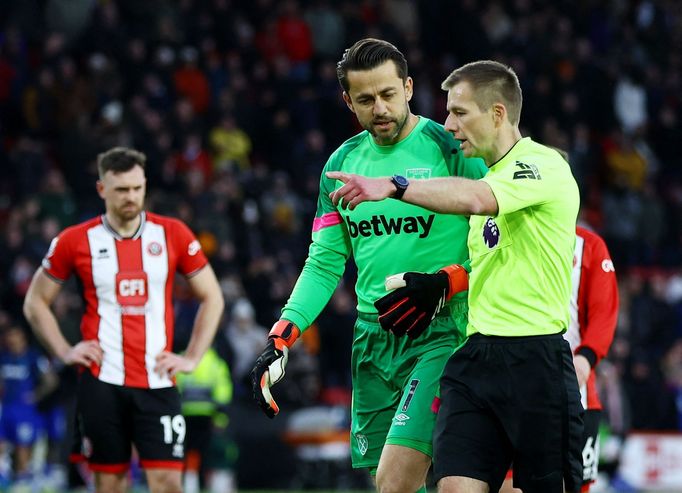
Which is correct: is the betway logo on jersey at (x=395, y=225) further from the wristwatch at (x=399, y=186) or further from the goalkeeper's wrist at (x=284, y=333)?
the wristwatch at (x=399, y=186)

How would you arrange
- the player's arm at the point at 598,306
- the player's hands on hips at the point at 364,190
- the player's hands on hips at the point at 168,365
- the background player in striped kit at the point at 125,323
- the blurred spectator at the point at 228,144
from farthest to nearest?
the blurred spectator at the point at 228,144, the player's hands on hips at the point at 168,365, the background player in striped kit at the point at 125,323, the player's arm at the point at 598,306, the player's hands on hips at the point at 364,190

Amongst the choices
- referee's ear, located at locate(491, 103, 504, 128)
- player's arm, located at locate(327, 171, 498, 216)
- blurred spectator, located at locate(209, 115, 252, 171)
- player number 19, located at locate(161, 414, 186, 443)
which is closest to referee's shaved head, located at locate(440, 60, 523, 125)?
referee's ear, located at locate(491, 103, 504, 128)

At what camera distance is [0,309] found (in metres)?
14.7

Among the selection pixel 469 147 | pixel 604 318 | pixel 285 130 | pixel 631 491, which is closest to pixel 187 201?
pixel 285 130

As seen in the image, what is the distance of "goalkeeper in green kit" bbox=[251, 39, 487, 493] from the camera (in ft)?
19.1

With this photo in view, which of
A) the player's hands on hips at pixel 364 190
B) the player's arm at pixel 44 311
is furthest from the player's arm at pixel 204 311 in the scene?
the player's hands on hips at pixel 364 190

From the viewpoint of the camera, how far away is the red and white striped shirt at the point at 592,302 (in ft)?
24.3

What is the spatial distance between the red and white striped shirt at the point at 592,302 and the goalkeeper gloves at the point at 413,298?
71.3 inches

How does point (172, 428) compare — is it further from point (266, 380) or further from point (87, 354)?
point (266, 380)

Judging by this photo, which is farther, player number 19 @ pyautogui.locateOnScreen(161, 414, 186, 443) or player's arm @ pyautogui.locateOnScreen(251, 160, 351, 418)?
player number 19 @ pyautogui.locateOnScreen(161, 414, 186, 443)

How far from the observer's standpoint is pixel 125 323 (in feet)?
→ 26.7

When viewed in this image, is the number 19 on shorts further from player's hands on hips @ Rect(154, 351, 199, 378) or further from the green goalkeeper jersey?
the green goalkeeper jersey

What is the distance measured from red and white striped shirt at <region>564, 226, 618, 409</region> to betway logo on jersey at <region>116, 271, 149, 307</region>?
9.05 feet

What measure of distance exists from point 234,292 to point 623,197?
776cm
